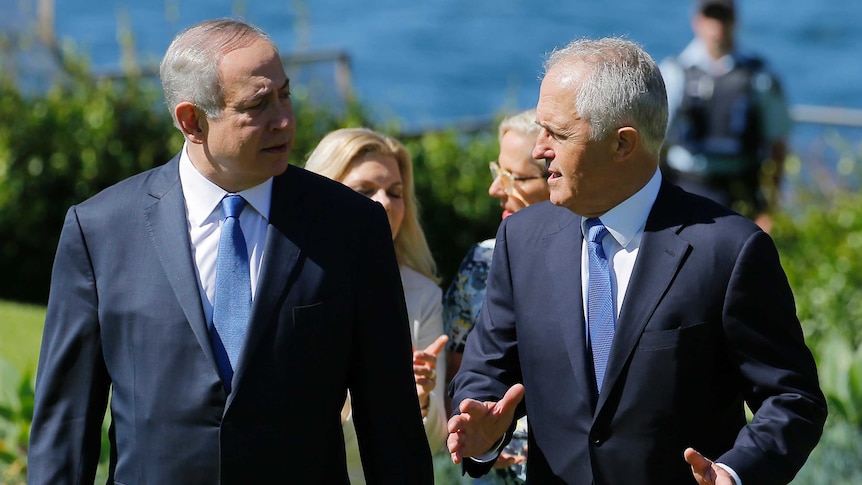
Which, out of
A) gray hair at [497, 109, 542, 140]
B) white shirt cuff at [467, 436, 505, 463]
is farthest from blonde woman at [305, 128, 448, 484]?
white shirt cuff at [467, 436, 505, 463]

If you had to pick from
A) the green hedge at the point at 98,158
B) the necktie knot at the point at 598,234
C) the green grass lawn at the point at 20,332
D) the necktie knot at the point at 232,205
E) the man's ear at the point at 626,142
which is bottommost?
the green grass lawn at the point at 20,332

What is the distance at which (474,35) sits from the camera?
27203 millimetres

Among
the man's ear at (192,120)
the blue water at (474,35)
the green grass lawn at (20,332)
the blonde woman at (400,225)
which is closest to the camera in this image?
the man's ear at (192,120)

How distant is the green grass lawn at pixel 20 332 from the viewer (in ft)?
23.5

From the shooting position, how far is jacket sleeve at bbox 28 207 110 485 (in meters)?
3.00

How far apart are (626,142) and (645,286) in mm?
333

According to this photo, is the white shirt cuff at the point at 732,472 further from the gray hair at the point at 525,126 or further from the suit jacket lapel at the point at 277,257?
the gray hair at the point at 525,126

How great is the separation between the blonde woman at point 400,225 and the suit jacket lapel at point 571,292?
836mm

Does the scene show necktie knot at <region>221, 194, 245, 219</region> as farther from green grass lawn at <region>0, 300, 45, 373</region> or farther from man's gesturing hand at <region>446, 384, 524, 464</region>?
green grass lawn at <region>0, 300, 45, 373</region>

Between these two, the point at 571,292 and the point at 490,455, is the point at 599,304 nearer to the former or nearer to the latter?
the point at 571,292

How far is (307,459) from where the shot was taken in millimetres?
2998

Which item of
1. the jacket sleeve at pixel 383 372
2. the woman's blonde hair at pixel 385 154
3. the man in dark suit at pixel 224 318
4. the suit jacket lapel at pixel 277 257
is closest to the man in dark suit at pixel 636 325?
the jacket sleeve at pixel 383 372

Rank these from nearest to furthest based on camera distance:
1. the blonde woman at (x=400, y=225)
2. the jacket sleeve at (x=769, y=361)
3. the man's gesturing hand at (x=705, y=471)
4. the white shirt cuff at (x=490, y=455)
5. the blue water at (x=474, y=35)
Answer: the man's gesturing hand at (x=705, y=471)
the jacket sleeve at (x=769, y=361)
the white shirt cuff at (x=490, y=455)
the blonde woman at (x=400, y=225)
the blue water at (x=474, y=35)

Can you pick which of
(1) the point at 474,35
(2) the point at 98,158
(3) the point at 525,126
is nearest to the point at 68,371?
(3) the point at 525,126
